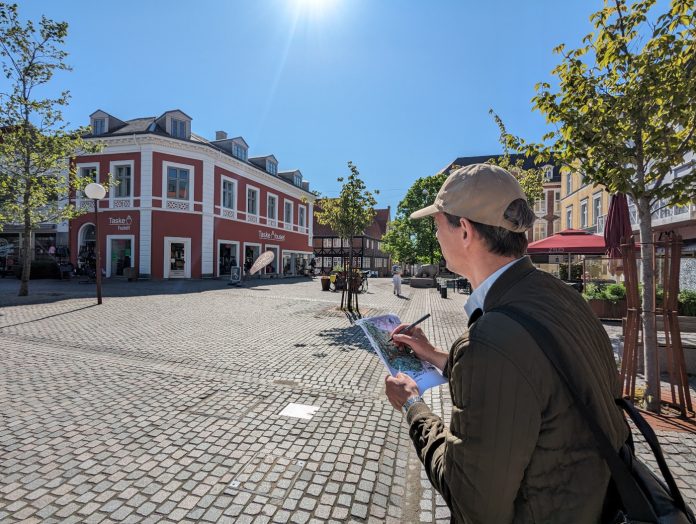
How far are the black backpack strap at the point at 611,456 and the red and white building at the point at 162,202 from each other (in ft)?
73.3

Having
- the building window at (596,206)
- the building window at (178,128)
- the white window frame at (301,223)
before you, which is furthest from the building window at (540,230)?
the building window at (178,128)

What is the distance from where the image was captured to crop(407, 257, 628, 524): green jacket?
0.96 meters

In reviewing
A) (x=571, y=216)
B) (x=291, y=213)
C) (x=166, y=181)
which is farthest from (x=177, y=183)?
(x=571, y=216)

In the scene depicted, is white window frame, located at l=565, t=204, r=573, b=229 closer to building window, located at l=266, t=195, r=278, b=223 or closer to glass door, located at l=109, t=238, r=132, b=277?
building window, located at l=266, t=195, r=278, b=223

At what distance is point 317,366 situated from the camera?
6062 millimetres

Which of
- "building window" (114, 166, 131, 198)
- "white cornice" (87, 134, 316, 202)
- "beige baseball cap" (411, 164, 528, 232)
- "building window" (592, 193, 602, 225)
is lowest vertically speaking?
"beige baseball cap" (411, 164, 528, 232)

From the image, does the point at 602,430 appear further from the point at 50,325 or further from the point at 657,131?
the point at 50,325

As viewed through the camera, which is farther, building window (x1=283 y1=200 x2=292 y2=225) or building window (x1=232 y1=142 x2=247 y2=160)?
building window (x1=283 y1=200 x2=292 y2=225)

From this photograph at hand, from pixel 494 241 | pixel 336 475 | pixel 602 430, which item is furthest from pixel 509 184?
pixel 336 475

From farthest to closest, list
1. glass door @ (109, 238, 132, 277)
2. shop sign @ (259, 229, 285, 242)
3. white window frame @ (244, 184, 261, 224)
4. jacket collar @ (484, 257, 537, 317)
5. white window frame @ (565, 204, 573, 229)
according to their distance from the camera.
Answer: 1. shop sign @ (259, 229, 285, 242)
2. white window frame @ (244, 184, 261, 224)
3. white window frame @ (565, 204, 573, 229)
4. glass door @ (109, 238, 132, 277)
5. jacket collar @ (484, 257, 537, 317)

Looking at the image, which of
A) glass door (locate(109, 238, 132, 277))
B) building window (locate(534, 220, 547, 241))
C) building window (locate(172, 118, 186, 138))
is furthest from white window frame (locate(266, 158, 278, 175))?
building window (locate(534, 220, 547, 241))

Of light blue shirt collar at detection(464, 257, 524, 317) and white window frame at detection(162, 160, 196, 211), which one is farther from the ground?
white window frame at detection(162, 160, 196, 211)

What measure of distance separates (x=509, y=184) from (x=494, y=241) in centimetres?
21

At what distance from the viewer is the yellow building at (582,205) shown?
23212 millimetres
